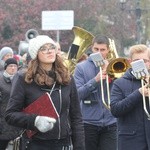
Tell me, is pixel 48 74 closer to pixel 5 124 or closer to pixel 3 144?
pixel 5 124

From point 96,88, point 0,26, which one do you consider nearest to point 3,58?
point 96,88

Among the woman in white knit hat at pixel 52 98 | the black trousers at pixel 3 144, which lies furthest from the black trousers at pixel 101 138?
the woman in white knit hat at pixel 52 98

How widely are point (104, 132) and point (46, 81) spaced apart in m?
2.46

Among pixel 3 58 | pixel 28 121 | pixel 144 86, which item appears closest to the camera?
pixel 28 121

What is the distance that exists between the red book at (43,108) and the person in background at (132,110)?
3.17 ft

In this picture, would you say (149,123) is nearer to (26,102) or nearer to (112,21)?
(26,102)

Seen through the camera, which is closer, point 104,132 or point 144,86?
point 144,86

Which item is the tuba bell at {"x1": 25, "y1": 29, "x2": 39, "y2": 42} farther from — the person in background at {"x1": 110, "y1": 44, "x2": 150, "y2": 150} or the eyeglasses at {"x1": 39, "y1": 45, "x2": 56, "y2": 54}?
the eyeglasses at {"x1": 39, "y1": 45, "x2": 56, "y2": 54}

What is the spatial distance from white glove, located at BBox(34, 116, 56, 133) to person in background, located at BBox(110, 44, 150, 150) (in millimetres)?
1063

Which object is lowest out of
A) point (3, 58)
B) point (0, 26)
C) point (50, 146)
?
point (50, 146)

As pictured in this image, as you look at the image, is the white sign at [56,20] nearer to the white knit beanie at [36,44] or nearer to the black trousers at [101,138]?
the black trousers at [101,138]

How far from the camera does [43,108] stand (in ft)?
19.2

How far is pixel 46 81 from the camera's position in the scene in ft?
19.4

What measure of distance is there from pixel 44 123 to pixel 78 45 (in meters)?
→ 4.39
